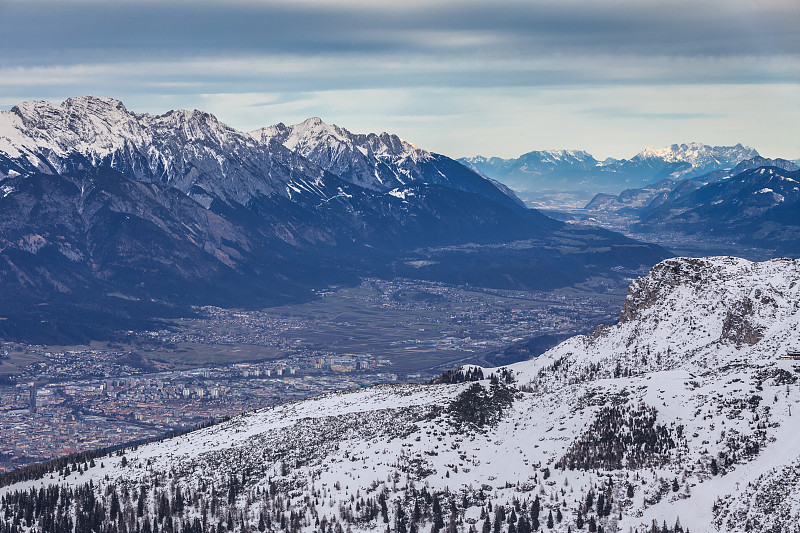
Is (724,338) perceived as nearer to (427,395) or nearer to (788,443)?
(427,395)

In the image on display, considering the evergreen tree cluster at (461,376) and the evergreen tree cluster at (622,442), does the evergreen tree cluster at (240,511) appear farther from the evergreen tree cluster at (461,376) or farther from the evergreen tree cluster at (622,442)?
the evergreen tree cluster at (461,376)

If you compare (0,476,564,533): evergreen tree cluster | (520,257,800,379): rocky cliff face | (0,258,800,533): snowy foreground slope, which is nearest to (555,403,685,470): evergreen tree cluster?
(0,258,800,533): snowy foreground slope

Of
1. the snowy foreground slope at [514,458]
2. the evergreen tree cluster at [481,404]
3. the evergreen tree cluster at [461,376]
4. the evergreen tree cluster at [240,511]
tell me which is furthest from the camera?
the evergreen tree cluster at [461,376]

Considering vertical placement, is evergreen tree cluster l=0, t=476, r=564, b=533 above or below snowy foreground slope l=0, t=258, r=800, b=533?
below

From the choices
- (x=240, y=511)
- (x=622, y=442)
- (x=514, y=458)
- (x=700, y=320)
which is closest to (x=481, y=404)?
(x=514, y=458)

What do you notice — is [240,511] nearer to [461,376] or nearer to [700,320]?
[461,376]

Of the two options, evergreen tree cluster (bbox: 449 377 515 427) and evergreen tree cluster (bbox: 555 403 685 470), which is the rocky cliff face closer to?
evergreen tree cluster (bbox: 555 403 685 470)

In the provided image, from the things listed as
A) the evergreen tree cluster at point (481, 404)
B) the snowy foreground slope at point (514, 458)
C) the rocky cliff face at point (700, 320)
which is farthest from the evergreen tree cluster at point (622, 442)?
the rocky cliff face at point (700, 320)

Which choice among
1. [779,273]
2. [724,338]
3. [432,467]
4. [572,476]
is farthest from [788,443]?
[779,273]
